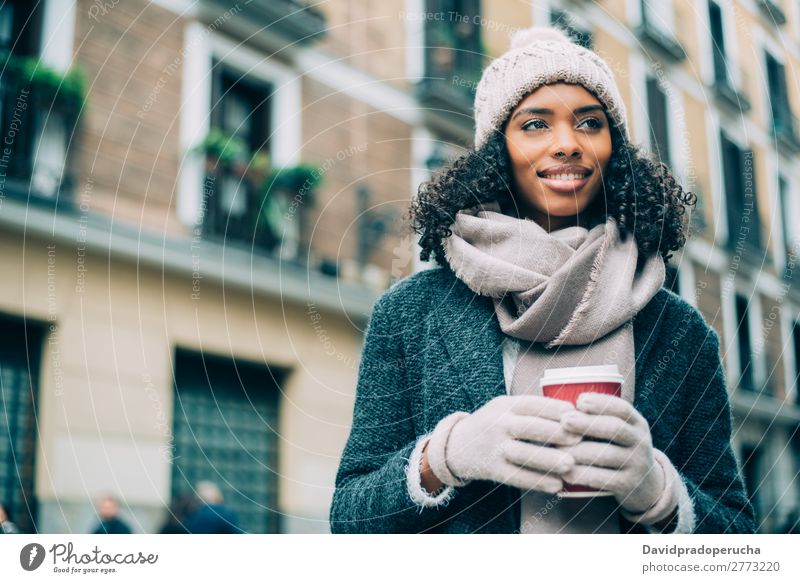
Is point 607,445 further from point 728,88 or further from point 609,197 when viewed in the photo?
point 728,88

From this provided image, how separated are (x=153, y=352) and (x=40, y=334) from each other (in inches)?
13.5

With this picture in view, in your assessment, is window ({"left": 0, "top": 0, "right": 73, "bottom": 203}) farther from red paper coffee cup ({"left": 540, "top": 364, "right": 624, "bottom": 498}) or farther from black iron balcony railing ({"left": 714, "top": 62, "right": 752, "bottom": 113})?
red paper coffee cup ({"left": 540, "top": 364, "right": 624, "bottom": 498})

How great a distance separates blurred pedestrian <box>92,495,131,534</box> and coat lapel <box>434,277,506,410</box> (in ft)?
5.17

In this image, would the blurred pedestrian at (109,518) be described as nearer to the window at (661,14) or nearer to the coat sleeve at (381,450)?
the coat sleeve at (381,450)

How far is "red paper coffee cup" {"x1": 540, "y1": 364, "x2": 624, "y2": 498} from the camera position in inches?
29.6

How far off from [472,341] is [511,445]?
17 centimetres

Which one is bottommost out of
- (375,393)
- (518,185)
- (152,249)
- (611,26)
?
(375,393)

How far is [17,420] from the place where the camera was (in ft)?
8.52

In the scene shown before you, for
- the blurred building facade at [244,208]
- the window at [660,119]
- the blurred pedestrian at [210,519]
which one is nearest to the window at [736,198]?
the blurred building facade at [244,208]

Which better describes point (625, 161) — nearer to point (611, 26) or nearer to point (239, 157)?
point (611, 26)

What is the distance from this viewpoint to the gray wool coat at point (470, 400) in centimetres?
85

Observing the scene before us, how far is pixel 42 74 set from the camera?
308 centimetres

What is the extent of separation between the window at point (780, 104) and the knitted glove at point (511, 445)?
1.76 meters
